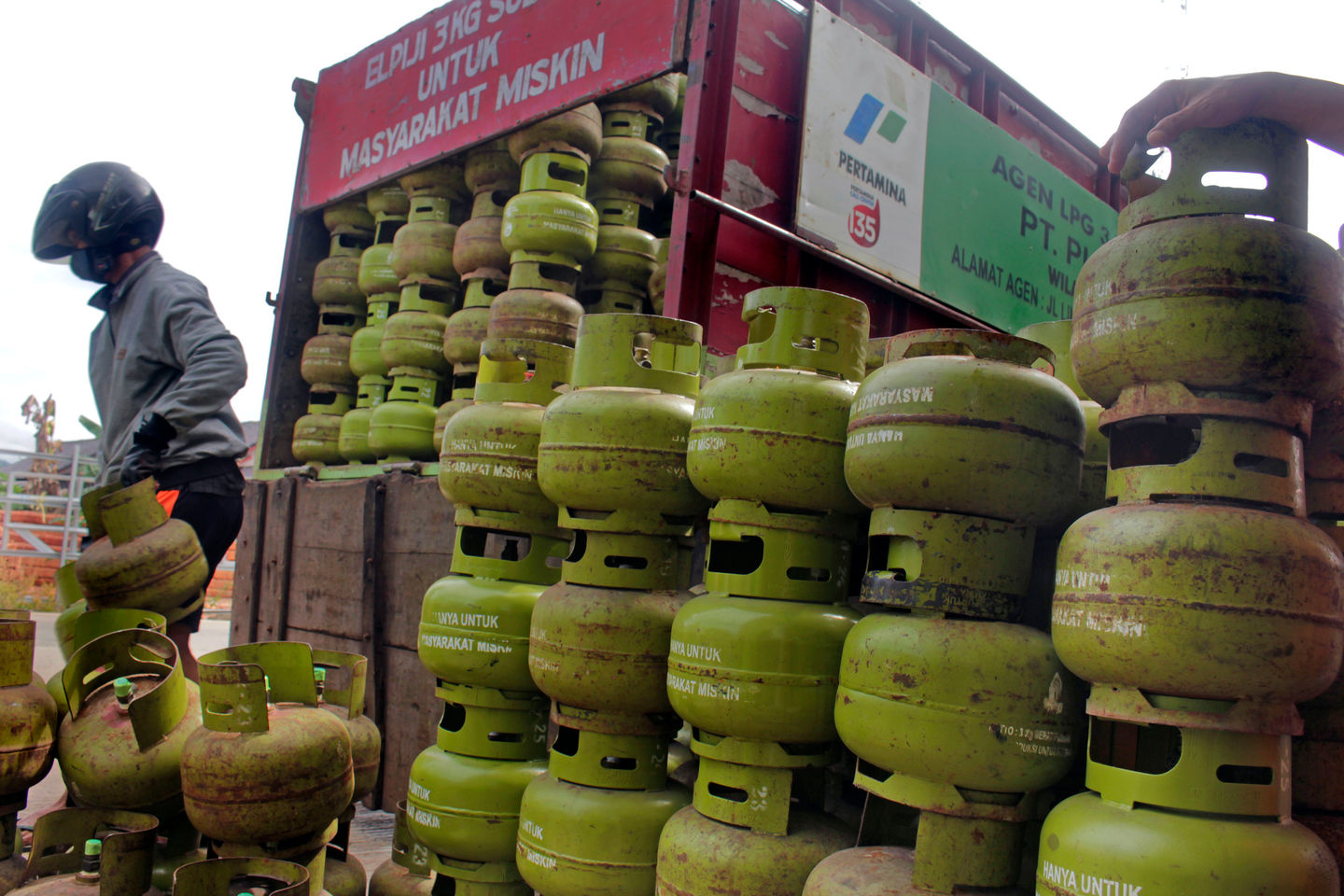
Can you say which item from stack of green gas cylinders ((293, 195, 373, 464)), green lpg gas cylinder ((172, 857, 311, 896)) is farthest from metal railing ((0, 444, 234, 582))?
green lpg gas cylinder ((172, 857, 311, 896))

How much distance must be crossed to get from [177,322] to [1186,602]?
3.92 metres

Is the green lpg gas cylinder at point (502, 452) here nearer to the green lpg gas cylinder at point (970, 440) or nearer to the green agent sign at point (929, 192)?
the green lpg gas cylinder at point (970, 440)

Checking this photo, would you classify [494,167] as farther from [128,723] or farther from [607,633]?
[607,633]

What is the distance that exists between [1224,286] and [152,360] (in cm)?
406

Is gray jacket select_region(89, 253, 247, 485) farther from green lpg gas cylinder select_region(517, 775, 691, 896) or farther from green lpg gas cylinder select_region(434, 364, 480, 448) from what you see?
green lpg gas cylinder select_region(517, 775, 691, 896)

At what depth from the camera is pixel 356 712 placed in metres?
3.27

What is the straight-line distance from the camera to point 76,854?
2.67 metres

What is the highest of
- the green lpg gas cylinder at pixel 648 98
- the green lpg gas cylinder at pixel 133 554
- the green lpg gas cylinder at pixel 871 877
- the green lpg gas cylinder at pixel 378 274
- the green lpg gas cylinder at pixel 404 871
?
the green lpg gas cylinder at pixel 648 98

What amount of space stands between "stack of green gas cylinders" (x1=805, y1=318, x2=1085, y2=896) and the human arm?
54 cm

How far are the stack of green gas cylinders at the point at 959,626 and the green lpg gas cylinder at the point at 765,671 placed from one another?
18 cm

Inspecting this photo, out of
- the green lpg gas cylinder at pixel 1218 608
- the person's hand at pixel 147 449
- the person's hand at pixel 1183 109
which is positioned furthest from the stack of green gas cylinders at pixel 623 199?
the green lpg gas cylinder at pixel 1218 608

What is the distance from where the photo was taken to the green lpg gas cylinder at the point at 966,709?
1880mm

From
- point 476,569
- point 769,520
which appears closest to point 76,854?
Answer: point 476,569

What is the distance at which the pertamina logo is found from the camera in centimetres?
518
